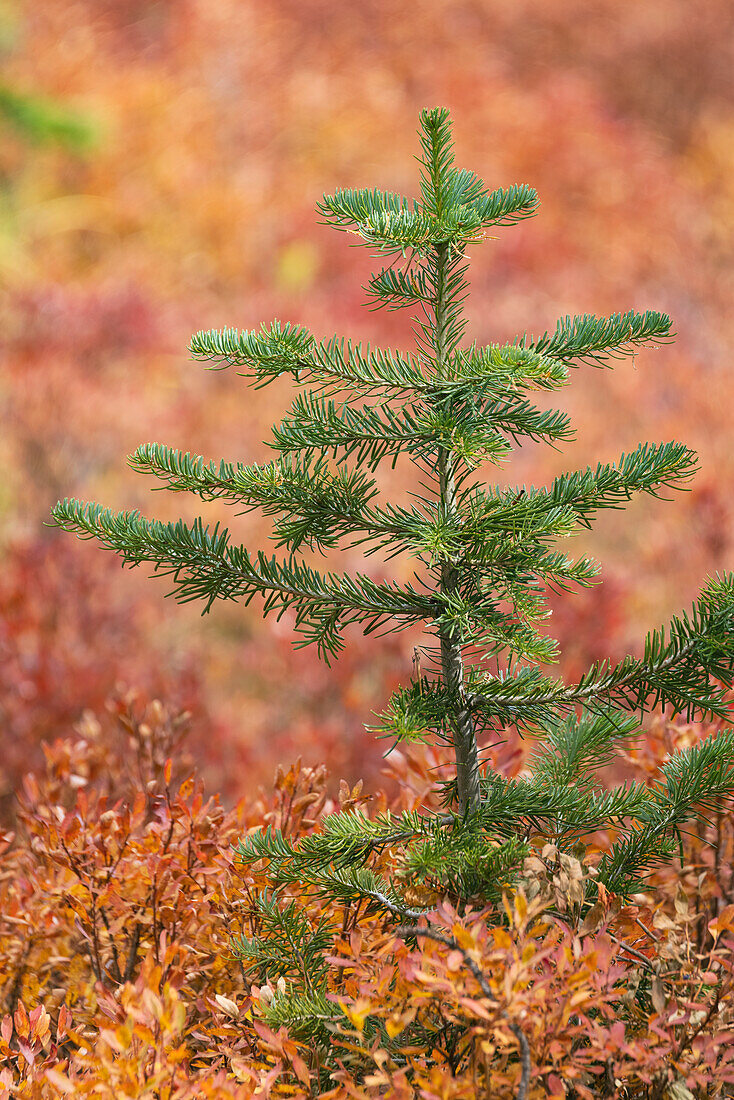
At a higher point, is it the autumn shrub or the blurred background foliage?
the blurred background foliage

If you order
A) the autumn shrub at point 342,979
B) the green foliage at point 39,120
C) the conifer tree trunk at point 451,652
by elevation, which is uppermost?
the green foliage at point 39,120

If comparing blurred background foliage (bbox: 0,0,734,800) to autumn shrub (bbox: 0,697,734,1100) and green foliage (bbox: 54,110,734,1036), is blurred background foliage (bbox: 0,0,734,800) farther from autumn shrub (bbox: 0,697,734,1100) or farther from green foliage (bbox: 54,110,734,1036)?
autumn shrub (bbox: 0,697,734,1100)

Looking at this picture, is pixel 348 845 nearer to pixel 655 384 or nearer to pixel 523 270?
pixel 655 384

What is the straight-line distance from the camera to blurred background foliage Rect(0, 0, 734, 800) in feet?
13.6

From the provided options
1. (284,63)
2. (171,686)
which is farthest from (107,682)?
(284,63)

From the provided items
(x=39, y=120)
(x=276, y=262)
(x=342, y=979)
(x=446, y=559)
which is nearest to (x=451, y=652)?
(x=446, y=559)

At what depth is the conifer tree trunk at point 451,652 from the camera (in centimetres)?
133

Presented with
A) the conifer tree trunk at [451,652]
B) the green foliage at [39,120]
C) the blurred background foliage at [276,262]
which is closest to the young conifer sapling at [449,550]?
the conifer tree trunk at [451,652]

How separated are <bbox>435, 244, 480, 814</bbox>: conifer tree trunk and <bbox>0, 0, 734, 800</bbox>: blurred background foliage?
1.12 feet

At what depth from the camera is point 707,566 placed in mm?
5145

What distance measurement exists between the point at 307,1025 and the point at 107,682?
244 cm

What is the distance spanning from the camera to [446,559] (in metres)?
1.31

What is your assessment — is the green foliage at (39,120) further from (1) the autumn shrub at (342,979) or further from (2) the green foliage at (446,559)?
(2) the green foliage at (446,559)

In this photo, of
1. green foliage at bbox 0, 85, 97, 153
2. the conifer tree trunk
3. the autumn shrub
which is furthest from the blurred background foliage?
the autumn shrub
